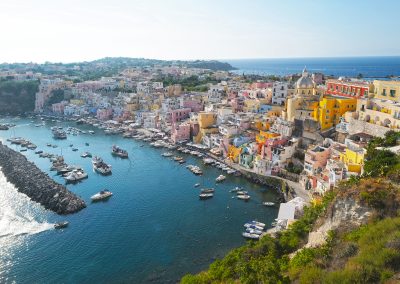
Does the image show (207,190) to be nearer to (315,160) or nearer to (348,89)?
(315,160)

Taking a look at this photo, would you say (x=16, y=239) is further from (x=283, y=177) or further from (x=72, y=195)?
(x=283, y=177)

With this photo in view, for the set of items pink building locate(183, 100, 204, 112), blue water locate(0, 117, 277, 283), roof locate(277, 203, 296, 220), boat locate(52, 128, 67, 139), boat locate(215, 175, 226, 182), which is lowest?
blue water locate(0, 117, 277, 283)

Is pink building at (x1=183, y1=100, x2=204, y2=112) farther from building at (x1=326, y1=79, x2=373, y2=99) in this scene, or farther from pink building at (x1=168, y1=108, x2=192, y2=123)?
building at (x1=326, y1=79, x2=373, y2=99)

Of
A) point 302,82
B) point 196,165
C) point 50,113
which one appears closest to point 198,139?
point 196,165

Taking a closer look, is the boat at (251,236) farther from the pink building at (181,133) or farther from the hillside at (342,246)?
the pink building at (181,133)

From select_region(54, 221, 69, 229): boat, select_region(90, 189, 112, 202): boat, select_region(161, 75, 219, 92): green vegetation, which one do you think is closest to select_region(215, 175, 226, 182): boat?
select_region(90, 189, 112, 202): boat

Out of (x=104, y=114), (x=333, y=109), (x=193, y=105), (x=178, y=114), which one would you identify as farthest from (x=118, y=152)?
(x=333, y=109)
